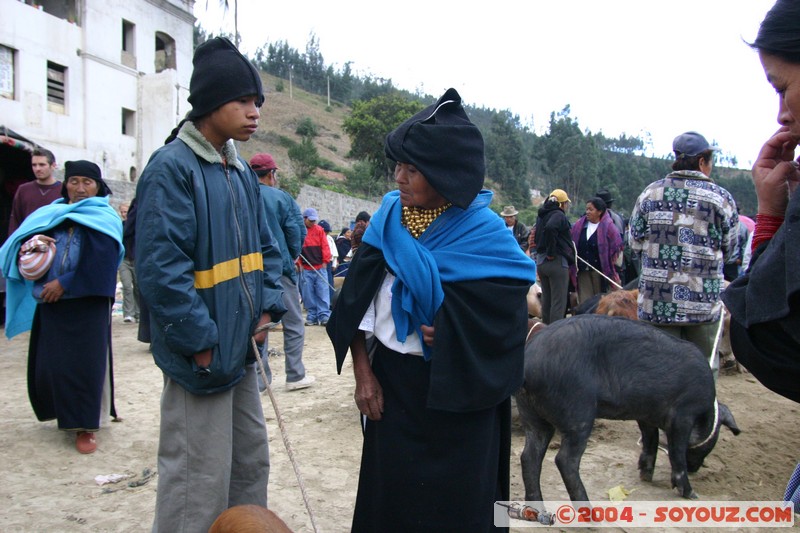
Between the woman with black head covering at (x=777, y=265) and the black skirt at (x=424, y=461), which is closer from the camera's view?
the woman with black head covering at (x=777, y=265)

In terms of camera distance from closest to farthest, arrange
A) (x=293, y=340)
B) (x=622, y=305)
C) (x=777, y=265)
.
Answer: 1. (x=777, y=265)
2. (x=622, y=305)
3. (x=293, y=340)

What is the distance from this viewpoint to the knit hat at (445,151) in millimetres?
2326

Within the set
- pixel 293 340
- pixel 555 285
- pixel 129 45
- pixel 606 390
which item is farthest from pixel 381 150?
A: pixel 606 390

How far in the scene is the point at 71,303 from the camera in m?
4.40

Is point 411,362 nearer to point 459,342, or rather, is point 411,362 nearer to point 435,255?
point 459,342

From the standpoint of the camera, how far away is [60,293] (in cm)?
428

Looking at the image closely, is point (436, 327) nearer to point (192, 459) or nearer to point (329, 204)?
point (192, 459)

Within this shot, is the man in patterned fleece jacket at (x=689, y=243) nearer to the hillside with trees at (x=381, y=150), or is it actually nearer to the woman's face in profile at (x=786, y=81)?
the woman's face in profile at (x=786, y=81)

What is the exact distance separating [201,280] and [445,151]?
1137 millimetres

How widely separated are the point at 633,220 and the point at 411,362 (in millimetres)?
2788

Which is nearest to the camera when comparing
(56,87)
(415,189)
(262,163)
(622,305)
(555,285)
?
(415,189)

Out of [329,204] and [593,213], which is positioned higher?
[329,204]

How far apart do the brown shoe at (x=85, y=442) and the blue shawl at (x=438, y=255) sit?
3240 millimetres

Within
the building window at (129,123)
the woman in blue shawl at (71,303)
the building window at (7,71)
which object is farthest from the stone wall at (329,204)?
the woman in blue shawl at (71,303)
